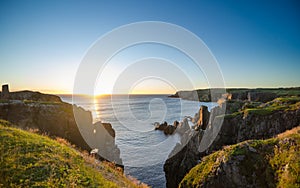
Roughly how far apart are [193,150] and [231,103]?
33713 mm

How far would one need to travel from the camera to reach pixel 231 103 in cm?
5634

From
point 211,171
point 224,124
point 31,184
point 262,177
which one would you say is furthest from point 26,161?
point 224,124

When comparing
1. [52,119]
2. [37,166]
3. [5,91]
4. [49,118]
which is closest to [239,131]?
[52,119]

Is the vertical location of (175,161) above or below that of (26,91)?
below

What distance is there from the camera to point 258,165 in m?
11.4

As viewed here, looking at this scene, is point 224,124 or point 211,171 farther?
point 224,124

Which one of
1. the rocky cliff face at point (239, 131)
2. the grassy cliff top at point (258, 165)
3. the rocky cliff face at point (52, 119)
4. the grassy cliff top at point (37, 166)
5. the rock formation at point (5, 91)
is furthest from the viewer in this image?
the rock formation at point (5, 91)

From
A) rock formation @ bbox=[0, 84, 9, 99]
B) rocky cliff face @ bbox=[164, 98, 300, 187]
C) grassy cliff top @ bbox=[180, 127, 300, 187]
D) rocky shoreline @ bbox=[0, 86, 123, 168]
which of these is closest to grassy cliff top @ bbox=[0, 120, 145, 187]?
grassy cliff top @ bbox=[180, 127, 300, 187]

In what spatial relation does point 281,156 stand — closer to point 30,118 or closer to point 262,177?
point 262,177

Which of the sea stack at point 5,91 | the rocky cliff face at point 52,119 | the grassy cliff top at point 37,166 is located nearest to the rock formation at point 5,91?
the sea stack at point 5,91

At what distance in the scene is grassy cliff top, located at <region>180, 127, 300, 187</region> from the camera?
32.6 ft

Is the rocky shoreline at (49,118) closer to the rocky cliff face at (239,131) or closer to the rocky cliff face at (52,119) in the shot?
the rocky cliff face at (52,119)

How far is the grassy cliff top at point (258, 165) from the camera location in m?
9.92

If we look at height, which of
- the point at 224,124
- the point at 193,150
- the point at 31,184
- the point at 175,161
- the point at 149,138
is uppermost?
the point at 31,184
